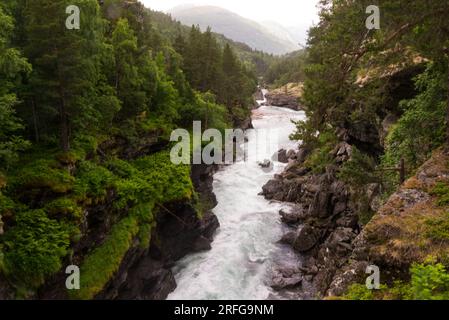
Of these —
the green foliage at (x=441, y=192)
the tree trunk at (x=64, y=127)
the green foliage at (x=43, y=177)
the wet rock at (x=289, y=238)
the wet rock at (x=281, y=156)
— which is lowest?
the wet rock at (x=289, y=238)

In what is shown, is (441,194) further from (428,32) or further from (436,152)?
(428,32)

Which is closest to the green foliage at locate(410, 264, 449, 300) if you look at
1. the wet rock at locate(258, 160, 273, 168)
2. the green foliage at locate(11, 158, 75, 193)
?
the green foliage at locate(11, 158, 75, 193)

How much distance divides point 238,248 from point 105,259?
465 inches

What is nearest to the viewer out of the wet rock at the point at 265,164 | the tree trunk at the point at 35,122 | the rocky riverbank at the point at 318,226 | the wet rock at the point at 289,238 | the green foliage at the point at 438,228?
the green foliage at the point at 438,228

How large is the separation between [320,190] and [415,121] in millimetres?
13892

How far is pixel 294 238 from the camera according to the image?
29.9 m

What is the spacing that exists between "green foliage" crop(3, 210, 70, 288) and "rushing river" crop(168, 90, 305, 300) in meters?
9.26

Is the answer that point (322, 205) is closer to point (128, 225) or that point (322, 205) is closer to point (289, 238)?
point (289, 238)

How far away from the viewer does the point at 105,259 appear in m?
20.0

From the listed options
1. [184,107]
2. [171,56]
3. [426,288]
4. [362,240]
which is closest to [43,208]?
[362,240]

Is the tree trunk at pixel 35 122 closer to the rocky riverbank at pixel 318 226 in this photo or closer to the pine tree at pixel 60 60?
the pine tree at pixel 60 60

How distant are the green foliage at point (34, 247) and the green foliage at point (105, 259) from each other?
210cm

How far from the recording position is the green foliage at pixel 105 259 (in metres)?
18.5

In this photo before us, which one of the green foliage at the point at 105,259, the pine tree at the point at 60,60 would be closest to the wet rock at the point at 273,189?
the green foliage at the point at 105,259
